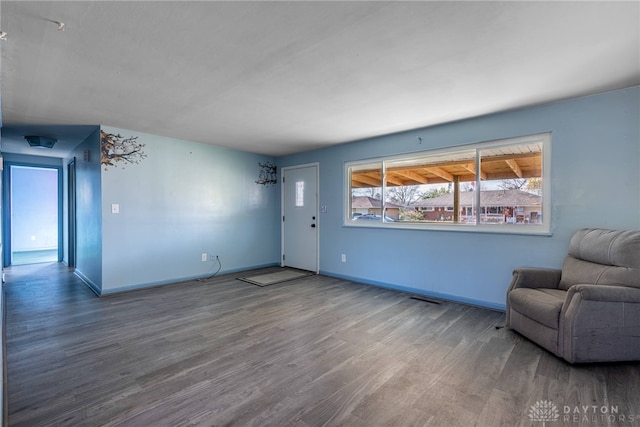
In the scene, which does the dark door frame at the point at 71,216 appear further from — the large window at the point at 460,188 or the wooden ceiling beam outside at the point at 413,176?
the wooden ceiling beam outside at the point at 413,176

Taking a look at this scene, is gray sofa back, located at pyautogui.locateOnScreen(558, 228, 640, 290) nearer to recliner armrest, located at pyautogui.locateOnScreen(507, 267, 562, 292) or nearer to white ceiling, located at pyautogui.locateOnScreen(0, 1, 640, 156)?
recliner armrest, located at pyautogui.locateOnScreen(507, 267, 562, 292)

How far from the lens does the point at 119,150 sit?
4191 millimetres

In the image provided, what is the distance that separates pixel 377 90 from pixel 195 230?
3851 millimetres

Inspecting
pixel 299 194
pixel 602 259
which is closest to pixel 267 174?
pixel 299 194

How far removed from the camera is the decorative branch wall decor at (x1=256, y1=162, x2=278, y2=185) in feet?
19.8

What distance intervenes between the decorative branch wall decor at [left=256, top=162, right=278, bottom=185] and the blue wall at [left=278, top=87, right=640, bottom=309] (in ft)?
5.48

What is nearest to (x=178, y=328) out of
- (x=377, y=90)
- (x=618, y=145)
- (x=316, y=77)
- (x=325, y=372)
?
(x=325, y=372)

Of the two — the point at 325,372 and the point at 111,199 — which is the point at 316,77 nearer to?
the point at 325,372

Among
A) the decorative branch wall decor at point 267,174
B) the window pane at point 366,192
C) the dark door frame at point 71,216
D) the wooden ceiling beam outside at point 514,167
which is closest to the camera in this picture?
the wooden ceiling beam outside at point 514,167

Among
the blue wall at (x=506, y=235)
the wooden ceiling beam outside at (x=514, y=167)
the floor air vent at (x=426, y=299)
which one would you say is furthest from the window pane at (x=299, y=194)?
the wooden ceiling beam outside at (x=514, y=167)

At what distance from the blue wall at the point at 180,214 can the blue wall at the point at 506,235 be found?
A: 185cm

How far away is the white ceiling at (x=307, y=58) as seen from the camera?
168 cm

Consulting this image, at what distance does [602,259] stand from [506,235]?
947 mm

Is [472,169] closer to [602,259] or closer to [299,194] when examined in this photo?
[602,259]
